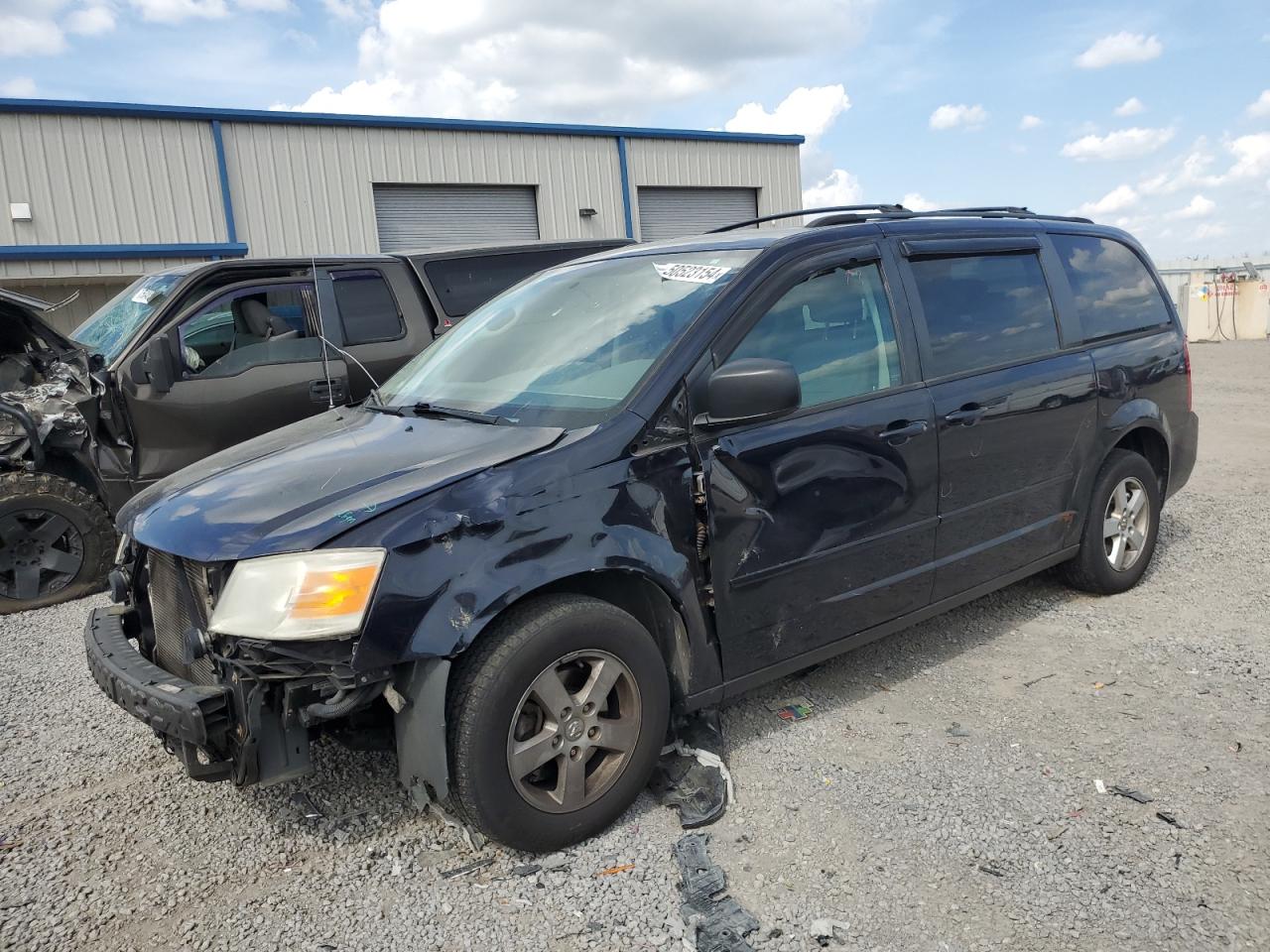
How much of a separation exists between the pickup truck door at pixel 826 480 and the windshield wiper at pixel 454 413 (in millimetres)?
728

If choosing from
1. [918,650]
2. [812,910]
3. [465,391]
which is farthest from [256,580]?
[918,650]

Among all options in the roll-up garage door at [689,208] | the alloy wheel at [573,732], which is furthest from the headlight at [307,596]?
the roll-up garage door at [689,208]

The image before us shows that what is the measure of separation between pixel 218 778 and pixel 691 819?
1.39 m

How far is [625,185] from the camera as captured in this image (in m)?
18.7

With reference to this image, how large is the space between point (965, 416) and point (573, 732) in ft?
6.74

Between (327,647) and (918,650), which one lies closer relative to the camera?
(327,647)

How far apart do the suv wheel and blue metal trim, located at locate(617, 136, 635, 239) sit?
15.0 metres

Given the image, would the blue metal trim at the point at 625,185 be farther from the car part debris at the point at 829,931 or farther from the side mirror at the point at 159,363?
the car part debris at the point at 829,931

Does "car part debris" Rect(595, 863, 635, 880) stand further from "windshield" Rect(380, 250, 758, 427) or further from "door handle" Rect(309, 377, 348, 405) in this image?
"door handle" Rect(309, 377, 348, 405)

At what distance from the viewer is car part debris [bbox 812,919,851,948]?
2.39m

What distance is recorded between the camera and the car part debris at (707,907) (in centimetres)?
241

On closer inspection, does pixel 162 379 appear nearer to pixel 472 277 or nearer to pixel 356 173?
pixel 472 277

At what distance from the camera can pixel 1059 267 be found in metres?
4.45

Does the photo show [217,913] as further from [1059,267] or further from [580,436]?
[1059,267]
